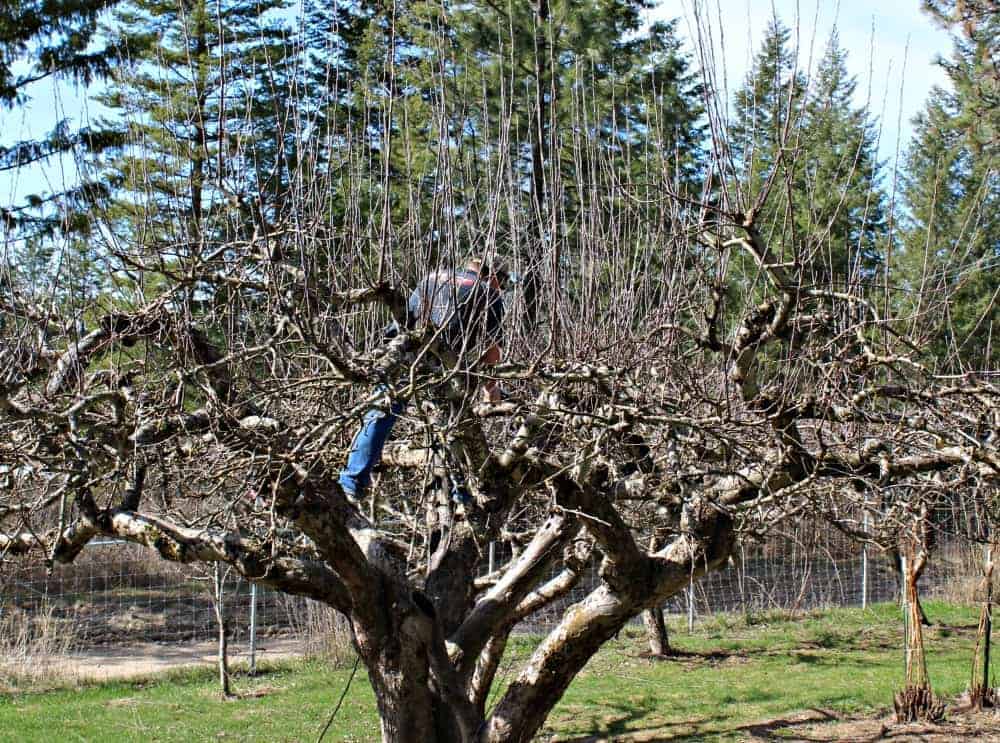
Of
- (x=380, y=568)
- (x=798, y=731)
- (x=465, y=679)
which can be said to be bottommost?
(x=798, y=731)

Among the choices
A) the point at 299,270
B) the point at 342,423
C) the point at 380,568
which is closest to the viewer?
the point at 342,423

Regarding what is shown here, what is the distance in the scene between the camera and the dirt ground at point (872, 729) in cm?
884

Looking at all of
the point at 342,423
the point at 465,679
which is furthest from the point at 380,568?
the point at 342,423

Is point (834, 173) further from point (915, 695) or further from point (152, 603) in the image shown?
point (152, 603)

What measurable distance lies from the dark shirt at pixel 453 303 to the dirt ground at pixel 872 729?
18.8 ft

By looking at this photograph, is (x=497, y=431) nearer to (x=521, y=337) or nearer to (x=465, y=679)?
(x=521, y=337)

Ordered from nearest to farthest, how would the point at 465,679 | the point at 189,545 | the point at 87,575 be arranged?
1. the point at 189,545
2. the point at 465,679
3. the point at 87,575

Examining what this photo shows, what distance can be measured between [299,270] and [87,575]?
413 inches

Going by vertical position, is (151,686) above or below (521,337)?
below

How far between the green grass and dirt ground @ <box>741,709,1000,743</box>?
0.25m

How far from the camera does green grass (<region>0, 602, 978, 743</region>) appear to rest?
361 inches

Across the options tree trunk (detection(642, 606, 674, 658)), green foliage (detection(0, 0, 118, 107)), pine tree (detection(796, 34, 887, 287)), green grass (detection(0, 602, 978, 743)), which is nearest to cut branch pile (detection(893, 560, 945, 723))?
green grass (detection(0, 602, 978, 743))

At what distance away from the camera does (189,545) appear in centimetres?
461

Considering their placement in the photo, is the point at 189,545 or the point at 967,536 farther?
the point at 967,536
